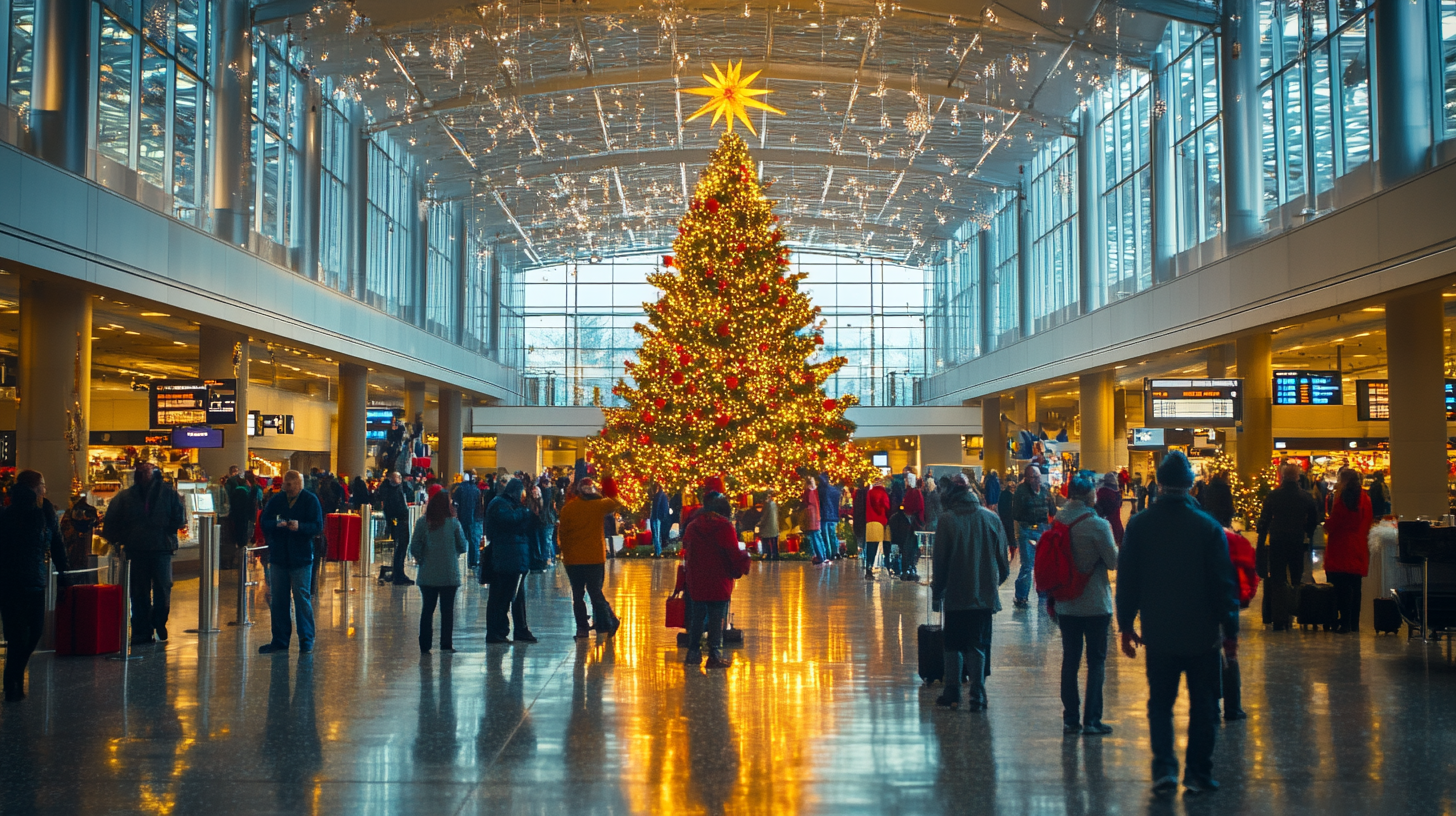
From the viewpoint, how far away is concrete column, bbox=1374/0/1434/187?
1644 centimetres

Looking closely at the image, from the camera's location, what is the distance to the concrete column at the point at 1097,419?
105 feet

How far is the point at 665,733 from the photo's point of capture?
23.6 feet

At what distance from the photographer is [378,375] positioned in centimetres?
3931

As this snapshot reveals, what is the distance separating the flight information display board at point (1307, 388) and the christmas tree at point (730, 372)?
8.04m

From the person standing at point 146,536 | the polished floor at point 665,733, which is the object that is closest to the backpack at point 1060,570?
the polished floor at point 665,733

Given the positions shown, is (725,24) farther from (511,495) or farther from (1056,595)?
(1056,595)

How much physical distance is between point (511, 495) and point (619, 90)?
24.5 metres

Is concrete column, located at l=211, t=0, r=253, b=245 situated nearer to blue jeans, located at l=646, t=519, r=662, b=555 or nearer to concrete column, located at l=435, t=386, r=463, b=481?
blue jeans, located at l=646, t=519, r=662, b=555

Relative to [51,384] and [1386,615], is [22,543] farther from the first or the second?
[1386,615]

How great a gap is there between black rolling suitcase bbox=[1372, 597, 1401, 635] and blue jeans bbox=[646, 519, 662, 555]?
44.3ft

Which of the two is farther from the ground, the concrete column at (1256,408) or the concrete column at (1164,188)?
the concrete column at (1164,188)

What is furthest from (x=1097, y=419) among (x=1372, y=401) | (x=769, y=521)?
(x=769, y=521)

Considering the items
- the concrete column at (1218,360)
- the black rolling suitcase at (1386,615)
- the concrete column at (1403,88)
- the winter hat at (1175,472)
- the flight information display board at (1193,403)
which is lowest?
the black rolling suitcase at (1386,615)

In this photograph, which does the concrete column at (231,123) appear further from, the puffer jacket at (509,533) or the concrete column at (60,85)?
the puffer jacket at (509,533)
